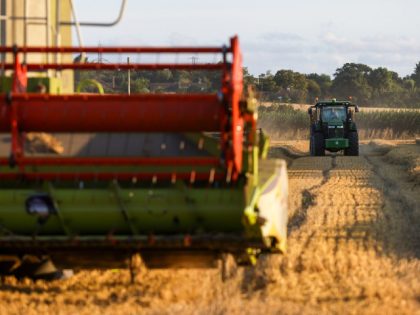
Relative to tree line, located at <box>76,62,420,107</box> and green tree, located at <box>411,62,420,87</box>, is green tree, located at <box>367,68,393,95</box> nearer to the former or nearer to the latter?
tree line, located at <box>76,62,420,107</box>

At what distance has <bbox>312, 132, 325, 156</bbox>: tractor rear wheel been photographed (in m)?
34.3

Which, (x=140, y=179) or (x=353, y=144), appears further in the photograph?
(x=353, y=144)

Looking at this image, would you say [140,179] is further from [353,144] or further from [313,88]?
[313,88]

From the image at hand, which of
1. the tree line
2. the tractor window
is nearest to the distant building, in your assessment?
the tractor window

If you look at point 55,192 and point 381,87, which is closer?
point 55,192

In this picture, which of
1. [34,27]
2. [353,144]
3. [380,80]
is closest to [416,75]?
[380,80]

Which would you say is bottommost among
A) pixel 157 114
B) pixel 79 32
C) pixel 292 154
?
pixel 292 154

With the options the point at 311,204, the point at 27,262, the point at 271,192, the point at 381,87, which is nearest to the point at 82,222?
the point at 27,262

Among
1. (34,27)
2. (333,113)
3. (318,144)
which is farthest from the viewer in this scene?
(333,113)

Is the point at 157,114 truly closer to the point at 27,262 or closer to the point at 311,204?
the point at 27,262

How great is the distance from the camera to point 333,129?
112 ft

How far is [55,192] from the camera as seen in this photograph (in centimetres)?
788

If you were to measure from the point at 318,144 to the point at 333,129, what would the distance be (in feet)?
2.31

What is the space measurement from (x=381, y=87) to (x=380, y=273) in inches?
3851
